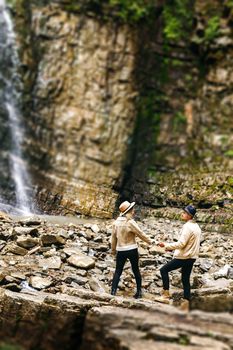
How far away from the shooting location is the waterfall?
62.1ft

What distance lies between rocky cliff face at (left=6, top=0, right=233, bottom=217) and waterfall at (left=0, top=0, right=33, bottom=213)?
37cm

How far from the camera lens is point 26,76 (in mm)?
20406

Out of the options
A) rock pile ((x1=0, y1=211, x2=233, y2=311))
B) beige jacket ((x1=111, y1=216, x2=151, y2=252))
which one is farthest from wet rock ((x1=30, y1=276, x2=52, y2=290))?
beige jacket ((x1=111, y1=216, x2=151, y2=252))

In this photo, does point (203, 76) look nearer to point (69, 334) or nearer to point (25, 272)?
point (25, 272)

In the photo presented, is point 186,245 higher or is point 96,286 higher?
point 186,245

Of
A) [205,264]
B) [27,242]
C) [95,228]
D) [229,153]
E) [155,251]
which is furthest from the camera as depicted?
[229,153]

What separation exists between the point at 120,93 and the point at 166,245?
49.9 feet

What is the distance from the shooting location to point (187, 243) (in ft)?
16.8

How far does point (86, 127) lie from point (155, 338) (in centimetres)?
1704

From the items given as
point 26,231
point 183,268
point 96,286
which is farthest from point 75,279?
point 26,231

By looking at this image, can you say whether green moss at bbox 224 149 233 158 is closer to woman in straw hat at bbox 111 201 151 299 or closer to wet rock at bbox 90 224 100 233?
wet rock at bbox 90 224 100 233

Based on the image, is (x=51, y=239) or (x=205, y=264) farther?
(x=205, y=264)

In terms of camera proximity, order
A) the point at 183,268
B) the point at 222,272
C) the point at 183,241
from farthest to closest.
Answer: the point at 222,272 → the point at 183,268 → the point at 183,241

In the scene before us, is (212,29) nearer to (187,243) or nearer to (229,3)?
(229,3)
